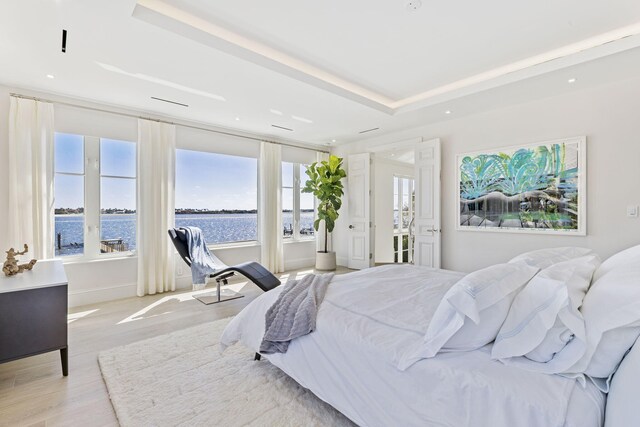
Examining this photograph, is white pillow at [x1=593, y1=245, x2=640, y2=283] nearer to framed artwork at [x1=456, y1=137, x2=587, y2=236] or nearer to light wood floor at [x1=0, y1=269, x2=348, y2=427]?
framed artwork at [x1=456, y1=137, x2=587, y2=236]

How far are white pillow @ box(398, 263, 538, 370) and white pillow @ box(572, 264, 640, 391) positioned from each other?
0.97 ft

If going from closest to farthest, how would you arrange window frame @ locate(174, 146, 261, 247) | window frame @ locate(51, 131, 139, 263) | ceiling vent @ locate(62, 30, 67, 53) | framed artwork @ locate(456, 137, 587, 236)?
ceiling vent @ locate(62, 30, 67, 53) → framed artwork @ locate(456, 137, 587, 236) → window frame @ locate(51, 131, 139, 263) → window frame @ locate(174, 146, 261, 247)

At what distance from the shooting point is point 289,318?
195 centimetres

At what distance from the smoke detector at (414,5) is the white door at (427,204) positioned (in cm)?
266

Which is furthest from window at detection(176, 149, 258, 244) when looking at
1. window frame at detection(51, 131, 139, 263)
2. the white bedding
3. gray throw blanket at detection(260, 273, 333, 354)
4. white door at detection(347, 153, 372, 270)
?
gray throw blanket at detection(260, 273, 333, 354)

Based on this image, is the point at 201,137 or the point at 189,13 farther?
the point at 201,137

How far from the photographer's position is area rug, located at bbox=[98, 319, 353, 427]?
1.78 m

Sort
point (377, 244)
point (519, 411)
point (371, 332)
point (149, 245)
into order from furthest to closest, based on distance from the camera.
A: point (377, 244) → point (149, 245) → point (371, 332) → point (519, 411)

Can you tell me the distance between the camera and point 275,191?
229 inches

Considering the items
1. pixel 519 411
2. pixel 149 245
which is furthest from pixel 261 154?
pixel 519 411

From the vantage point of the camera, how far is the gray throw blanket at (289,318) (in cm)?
184

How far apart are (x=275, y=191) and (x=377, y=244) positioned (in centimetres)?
265

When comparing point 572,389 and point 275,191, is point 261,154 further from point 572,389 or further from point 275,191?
point 572,389

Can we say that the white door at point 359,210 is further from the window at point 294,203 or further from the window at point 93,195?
the window at point 93,195
